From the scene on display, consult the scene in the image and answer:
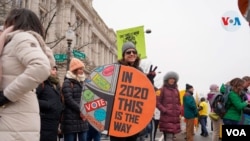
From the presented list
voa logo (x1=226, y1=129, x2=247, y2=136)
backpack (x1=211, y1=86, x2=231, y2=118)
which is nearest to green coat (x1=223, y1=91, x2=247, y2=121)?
backpack (x1=211, y1=86, x2=231, y2=118)

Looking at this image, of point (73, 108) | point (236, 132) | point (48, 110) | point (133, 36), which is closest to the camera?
point (236, 132)

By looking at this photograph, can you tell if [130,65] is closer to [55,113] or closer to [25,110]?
[55,113]

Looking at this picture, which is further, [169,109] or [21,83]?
[169,109]

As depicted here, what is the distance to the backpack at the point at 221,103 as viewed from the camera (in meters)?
6.89

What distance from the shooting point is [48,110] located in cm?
453

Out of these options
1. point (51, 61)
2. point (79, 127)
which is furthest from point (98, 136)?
point (51, 61)

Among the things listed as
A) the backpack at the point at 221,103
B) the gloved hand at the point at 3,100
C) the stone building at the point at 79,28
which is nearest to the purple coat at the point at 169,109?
the backpack at the point at 221,103

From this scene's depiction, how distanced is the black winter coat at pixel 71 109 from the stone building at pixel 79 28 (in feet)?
24.9

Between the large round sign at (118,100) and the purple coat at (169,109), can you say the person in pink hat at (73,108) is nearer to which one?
the large round sign at (118,100)

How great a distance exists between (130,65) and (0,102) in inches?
84.7

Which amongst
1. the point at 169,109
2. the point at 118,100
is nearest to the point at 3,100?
the point at 118,100

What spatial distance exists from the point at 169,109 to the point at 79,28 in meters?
42.8

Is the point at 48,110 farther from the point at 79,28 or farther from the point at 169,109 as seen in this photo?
the point at 79,28

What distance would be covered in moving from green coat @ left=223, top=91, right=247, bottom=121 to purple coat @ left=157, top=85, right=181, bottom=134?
107 cm
